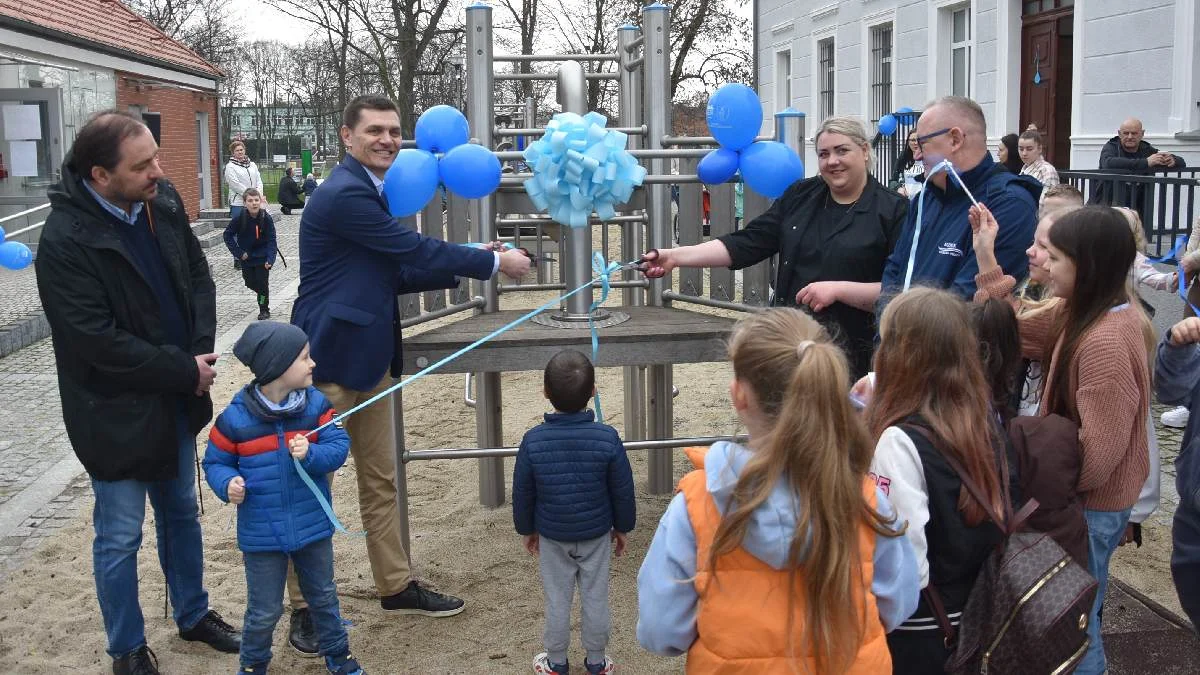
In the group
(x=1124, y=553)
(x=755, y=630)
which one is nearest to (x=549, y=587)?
(x=755, y=630)

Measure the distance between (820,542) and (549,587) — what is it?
169cm

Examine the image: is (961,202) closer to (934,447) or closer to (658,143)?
(934,447)

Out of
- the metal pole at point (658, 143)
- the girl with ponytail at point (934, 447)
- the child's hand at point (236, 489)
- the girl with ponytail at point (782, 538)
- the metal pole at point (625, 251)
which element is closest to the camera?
the girl with ponytail at point (782, 538)

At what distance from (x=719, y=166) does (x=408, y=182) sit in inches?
45.8

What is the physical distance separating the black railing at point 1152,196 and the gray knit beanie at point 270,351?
6.21 metres

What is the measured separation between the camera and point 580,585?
3594mm

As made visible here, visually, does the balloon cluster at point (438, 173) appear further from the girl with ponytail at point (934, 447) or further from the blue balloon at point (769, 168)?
the girl with ponytail at point (934, 447)

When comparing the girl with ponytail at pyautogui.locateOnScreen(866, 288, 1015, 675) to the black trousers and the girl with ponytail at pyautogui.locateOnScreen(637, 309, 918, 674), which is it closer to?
the girl with ponytail at pyautogui.locateOnScreen(637, 309, 918, 674)

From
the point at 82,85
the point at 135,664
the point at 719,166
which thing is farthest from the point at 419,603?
the point at 82,85

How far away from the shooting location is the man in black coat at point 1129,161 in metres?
8.44

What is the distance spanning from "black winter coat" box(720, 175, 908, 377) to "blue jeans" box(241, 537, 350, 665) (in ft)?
5.88

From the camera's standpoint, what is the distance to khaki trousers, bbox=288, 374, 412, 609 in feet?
13.2

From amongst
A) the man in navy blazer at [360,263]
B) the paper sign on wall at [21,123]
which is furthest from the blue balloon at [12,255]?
the paper sign on wall at [21,123]

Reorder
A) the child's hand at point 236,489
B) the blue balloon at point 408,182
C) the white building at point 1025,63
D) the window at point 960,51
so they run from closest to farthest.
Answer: the child's hand at point 236,489
the blue balloon at point 408,182
the white building at point 1025,63
the window at point 960,51
